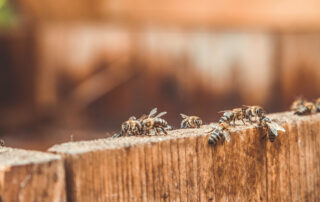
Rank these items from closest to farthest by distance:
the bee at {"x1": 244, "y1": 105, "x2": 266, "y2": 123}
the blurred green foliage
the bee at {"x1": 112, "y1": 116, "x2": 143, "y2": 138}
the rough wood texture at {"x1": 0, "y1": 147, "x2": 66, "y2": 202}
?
the rough wood texture at {"x1": 0, "y1": 147, "x2": 66, "y2": 202} → the bee at {"x1": 112, "y1": 116, "x2": 143, "y2": 138} → the bee at {"x1": 244, "y1": 105, "x2": 266, "y2": 123} → the blurred green foliage

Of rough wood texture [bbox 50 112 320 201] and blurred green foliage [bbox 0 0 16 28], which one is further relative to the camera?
blurred green foliage [bbox 0 0 16 28]

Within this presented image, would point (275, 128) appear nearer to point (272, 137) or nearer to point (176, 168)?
point (272, 137)

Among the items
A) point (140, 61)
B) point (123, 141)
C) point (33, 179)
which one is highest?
point (140, 61)

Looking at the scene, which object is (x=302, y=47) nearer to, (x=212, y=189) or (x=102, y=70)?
(x=102, y=70)

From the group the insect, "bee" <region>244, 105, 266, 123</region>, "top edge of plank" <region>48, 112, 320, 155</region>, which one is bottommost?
"top edge of plank" <region>48, 112, 320, 155</region>

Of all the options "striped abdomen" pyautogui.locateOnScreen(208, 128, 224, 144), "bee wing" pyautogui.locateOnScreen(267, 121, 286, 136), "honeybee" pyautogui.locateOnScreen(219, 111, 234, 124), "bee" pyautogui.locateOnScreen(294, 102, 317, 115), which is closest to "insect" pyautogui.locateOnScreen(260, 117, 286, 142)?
"bee wing" pyautogui.locateOnScreen(267, 121, 286, 136)

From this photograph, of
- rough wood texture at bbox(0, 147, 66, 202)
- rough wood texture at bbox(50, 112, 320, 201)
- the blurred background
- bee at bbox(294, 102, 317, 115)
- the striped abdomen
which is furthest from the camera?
the blurred background

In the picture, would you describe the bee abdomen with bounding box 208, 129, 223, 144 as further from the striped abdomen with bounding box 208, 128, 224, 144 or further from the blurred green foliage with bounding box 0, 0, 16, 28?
the blurred green foliage with bounding box 0, 0, 16, 28

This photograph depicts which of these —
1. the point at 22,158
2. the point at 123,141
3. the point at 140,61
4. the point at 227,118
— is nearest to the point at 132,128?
the point at 123,141
